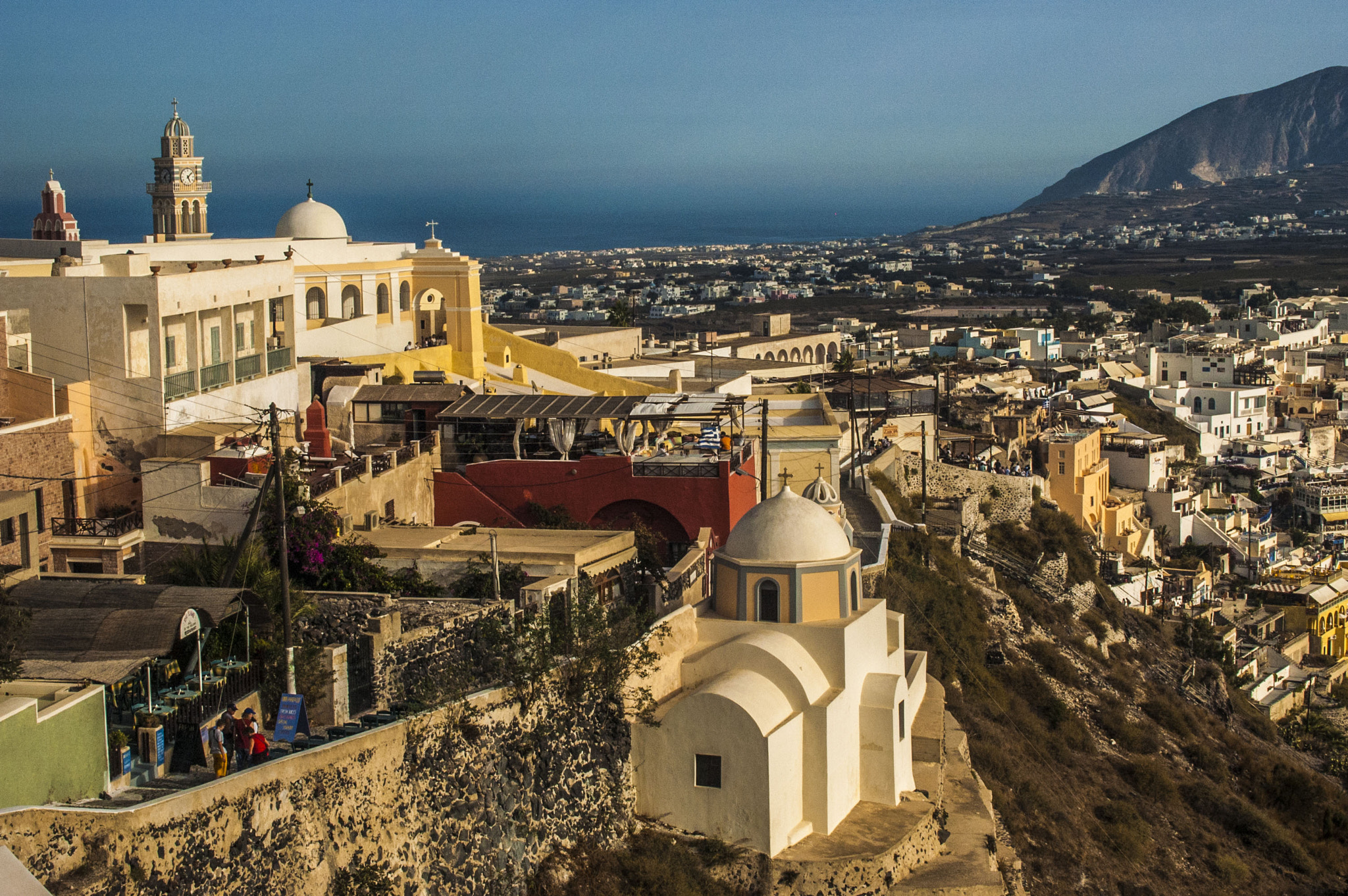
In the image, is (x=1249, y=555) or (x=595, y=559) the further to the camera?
(x=1249, y=555)


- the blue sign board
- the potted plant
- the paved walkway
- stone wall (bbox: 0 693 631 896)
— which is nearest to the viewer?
stone wall (bbox: 0 693 631 896)

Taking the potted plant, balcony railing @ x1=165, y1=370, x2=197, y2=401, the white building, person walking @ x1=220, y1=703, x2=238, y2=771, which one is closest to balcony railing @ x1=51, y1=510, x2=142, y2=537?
balcony railing @ x1=165, y1=370, x2=197, y2=401

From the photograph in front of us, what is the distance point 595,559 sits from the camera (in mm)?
14719

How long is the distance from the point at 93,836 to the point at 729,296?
119695 millimetres

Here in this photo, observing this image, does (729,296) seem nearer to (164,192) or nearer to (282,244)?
(164,192)

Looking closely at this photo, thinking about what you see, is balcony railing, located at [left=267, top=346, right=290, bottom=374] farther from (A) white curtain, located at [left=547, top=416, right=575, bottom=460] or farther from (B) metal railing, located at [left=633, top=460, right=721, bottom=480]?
(B) metal railing, located at [left=633, top=460, right=721, bottom=480]

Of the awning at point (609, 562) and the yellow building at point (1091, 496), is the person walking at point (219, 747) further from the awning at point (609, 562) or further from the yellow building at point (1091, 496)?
the yellow building at point (1091, 496)

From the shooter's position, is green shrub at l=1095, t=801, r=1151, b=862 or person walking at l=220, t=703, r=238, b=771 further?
green shrub at l=1095, t=801, r=1151, b=862

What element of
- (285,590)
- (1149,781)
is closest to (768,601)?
(285,590)

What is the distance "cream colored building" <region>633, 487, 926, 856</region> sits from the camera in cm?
1234

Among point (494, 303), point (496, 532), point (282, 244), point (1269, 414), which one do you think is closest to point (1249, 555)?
point (1269, 414)

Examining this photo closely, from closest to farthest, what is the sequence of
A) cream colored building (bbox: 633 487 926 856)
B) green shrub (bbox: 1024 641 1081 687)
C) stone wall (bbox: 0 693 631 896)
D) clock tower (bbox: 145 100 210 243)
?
1. stone wall (bbox: 0 693 631 896)
2. cream colored building (bbox: 633 487 926 856)
3. green shrub (bbox: 1024 641 1081 687)
4. clock tower (bbox: 145 100 210 243)

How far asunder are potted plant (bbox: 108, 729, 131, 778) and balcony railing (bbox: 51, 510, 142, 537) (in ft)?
15.2

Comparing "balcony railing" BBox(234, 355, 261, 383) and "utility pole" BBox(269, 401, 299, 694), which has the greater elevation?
"balcony railing" BBox(234, 355, 261, 383)
